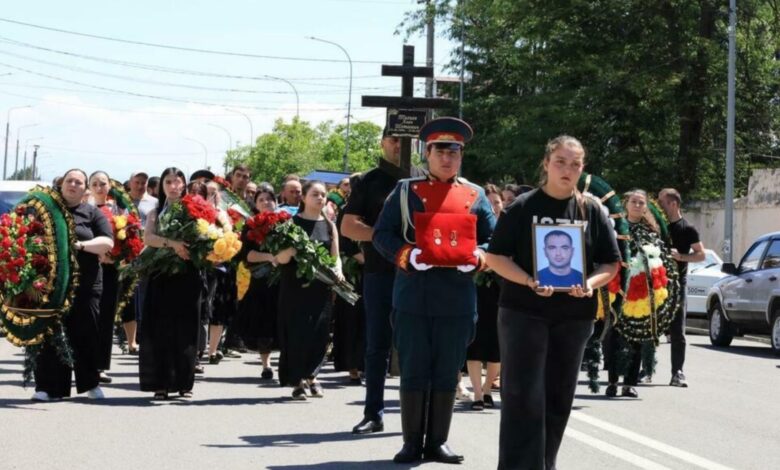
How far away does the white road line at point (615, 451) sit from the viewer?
9.56m

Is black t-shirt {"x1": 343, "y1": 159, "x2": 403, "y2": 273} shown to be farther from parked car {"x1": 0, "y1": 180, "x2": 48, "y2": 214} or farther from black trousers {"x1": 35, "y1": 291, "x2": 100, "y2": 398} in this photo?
parked car {"x1": 0, "y1": 180, "x2": 48, "y2": 214}

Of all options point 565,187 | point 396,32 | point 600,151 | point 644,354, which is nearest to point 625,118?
point 600,151

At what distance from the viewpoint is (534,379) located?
306 inches

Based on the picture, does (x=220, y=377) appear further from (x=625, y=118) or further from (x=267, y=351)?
(x=625, y=118)

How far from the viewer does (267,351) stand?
1570 centimetres

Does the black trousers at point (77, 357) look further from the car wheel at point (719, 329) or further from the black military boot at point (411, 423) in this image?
the car wheel at point (719, 329)

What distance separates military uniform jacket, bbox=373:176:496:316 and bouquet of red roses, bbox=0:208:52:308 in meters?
4.00

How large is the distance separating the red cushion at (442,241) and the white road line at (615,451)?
1.77 metres

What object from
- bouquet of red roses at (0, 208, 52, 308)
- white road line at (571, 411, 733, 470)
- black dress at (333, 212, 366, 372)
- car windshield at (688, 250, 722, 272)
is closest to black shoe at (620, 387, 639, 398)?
white road line at (571, 411, 733, 470)

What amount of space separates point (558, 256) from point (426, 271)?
1.63m

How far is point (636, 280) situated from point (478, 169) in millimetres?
45696

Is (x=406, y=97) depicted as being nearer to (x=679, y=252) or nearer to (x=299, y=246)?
(x=679, y=252)

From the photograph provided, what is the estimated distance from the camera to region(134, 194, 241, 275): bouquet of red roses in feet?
42.6

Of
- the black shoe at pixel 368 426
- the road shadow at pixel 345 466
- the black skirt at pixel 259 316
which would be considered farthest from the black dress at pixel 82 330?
the road shadow at pixel 345 466
